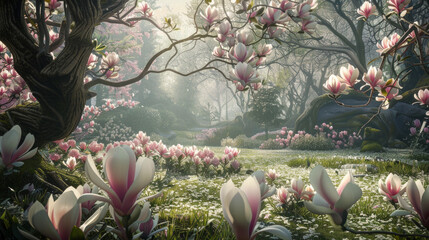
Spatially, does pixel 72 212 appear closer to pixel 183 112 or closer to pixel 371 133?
pixel 371 133

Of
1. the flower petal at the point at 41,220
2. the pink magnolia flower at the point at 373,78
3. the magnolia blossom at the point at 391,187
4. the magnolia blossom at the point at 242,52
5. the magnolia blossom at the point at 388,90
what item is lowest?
the magnolia blossom at the point at 391,187

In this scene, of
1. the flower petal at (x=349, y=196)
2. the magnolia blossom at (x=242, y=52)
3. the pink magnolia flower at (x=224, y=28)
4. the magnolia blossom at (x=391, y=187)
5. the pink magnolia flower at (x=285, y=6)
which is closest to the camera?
the flower petal at (x=349, y=196)

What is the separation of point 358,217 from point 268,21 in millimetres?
2423

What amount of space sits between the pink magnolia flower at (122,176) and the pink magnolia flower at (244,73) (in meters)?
1.64

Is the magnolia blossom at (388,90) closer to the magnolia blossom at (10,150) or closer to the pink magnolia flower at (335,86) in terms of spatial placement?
the pink magnolia flower at (335,86)

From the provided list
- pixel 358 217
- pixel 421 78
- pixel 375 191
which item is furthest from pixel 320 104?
pixel 358 217

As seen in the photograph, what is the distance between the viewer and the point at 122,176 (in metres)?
0.86

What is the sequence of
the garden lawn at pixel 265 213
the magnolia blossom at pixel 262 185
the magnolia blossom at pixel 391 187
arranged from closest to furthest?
the magnolia blossom at pixel 262 185 < the magnolia blossom at pixel 391 187 < the garden lawn at pixel 265 213

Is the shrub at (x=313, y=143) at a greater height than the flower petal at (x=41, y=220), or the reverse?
the flower petal at (x=41, y=220)

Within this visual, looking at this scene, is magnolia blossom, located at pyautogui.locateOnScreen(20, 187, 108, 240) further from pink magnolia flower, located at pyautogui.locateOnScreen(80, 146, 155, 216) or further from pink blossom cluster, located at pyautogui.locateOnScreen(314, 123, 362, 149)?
pink blossom cluster, located at pyautogui.locateOnScreen(314, 123, 362, 149)

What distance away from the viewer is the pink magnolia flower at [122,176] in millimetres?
838

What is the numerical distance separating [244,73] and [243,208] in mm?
1724

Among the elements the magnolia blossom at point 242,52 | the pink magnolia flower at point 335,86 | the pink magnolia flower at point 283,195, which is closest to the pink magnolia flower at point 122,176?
the magnolia blossom at point 242,52

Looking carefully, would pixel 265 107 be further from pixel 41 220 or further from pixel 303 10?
pixel 41 220
